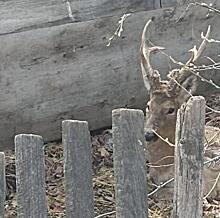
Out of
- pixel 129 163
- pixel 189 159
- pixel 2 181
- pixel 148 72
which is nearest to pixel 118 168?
pixel 129 163

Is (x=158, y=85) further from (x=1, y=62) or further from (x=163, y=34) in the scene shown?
(x=1, y=62)

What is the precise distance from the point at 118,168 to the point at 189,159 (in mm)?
258

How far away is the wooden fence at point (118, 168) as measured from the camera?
2592mm

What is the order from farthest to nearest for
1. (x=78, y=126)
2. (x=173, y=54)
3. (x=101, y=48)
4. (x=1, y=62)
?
(x=173, y=54)
(x=101, y=48)
(x=1, y=62)
(x=78, y=126)

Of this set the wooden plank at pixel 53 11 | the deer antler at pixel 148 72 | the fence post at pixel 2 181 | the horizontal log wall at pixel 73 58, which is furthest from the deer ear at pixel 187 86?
the fence post at pixel 2 181

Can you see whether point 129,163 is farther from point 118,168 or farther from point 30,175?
point 30,175

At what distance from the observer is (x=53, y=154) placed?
18.7 feet

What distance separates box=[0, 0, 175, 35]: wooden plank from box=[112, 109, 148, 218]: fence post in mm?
2823

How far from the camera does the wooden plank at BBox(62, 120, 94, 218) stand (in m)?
2.63

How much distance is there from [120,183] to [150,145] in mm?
2723

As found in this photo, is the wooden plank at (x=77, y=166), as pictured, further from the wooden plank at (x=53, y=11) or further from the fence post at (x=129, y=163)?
the wooden plank at (x=53, y=11)

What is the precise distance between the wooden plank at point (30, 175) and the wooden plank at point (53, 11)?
271 cm

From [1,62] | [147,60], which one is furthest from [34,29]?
[147,60]

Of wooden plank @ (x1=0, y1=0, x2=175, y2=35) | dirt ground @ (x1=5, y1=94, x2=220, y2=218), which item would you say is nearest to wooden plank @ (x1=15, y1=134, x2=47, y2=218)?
dirt ground @ (x1=5, y1=94, x2=220, y2=218)
